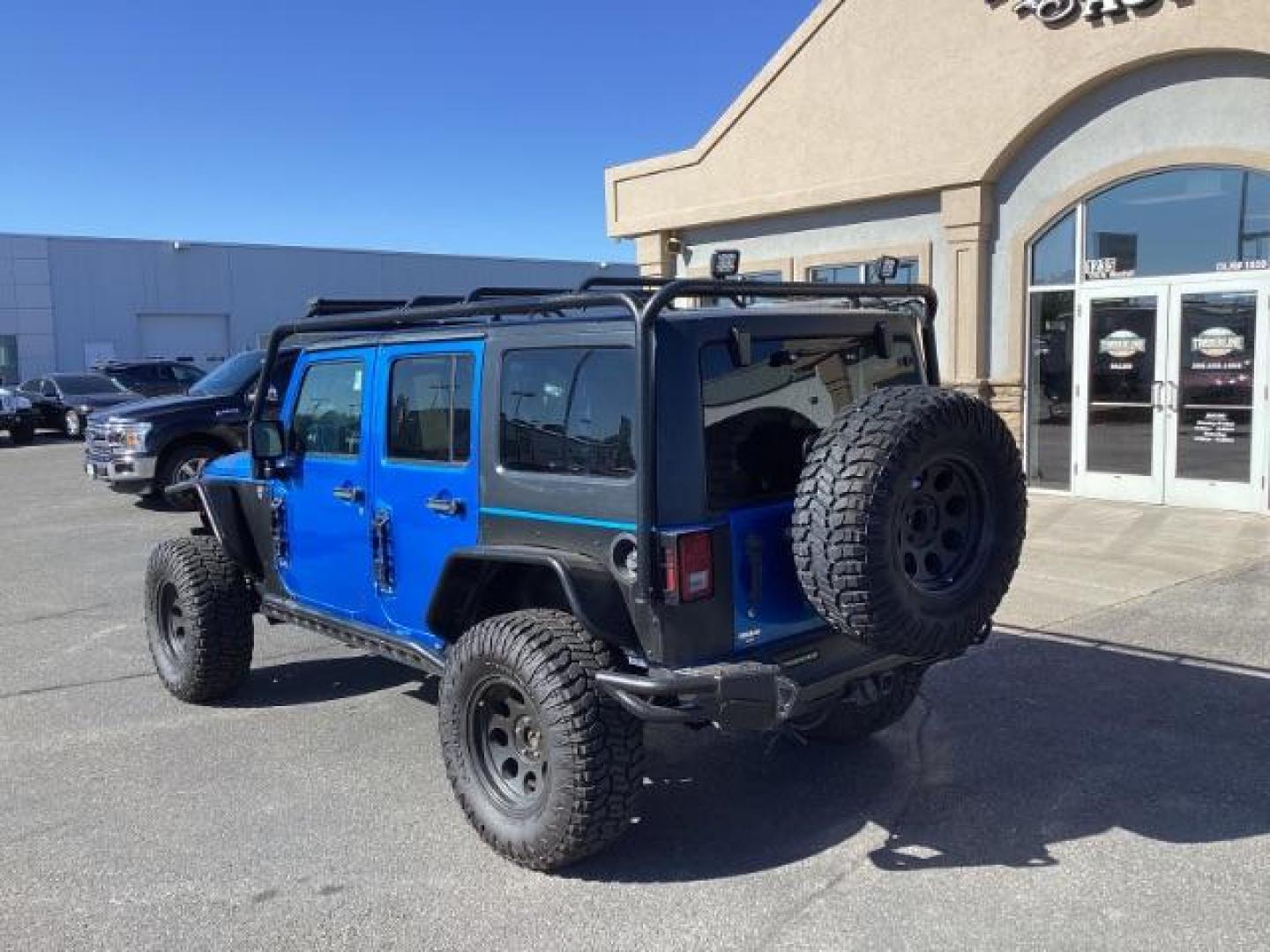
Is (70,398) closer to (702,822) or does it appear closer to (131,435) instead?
(131,435)

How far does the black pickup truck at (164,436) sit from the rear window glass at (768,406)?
382 inches

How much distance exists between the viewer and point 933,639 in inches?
143

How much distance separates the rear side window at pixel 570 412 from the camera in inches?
144

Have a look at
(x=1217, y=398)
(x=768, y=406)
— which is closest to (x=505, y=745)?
(x=768, y=406)

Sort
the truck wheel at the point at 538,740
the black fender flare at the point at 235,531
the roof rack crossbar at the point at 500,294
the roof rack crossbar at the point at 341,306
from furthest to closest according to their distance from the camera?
the black fender flare at the point at 235,531, the roof rack crossbar at the point at 341,306, the roof rack crossbar at the point at 500,294, the truck wheel at the point at 538,740

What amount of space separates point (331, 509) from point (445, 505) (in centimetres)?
93

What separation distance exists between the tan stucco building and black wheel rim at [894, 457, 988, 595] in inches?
308

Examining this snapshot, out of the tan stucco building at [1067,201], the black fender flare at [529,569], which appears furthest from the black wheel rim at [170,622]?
the tan stucco building at [1067,201]

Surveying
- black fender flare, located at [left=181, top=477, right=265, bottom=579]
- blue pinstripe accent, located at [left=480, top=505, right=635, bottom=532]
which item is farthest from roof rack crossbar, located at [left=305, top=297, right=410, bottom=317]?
blue pinstripe accent, located at [left=480, top=505, right=635, bottom=532]

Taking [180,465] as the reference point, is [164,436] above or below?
above

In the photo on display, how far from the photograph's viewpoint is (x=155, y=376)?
952 inches

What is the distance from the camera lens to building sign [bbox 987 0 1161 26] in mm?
10562

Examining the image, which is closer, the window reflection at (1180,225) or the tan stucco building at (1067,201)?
the window reflection at (1180,225)

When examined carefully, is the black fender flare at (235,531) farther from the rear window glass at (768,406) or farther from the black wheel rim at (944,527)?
the black wheel rim at (944,527)
